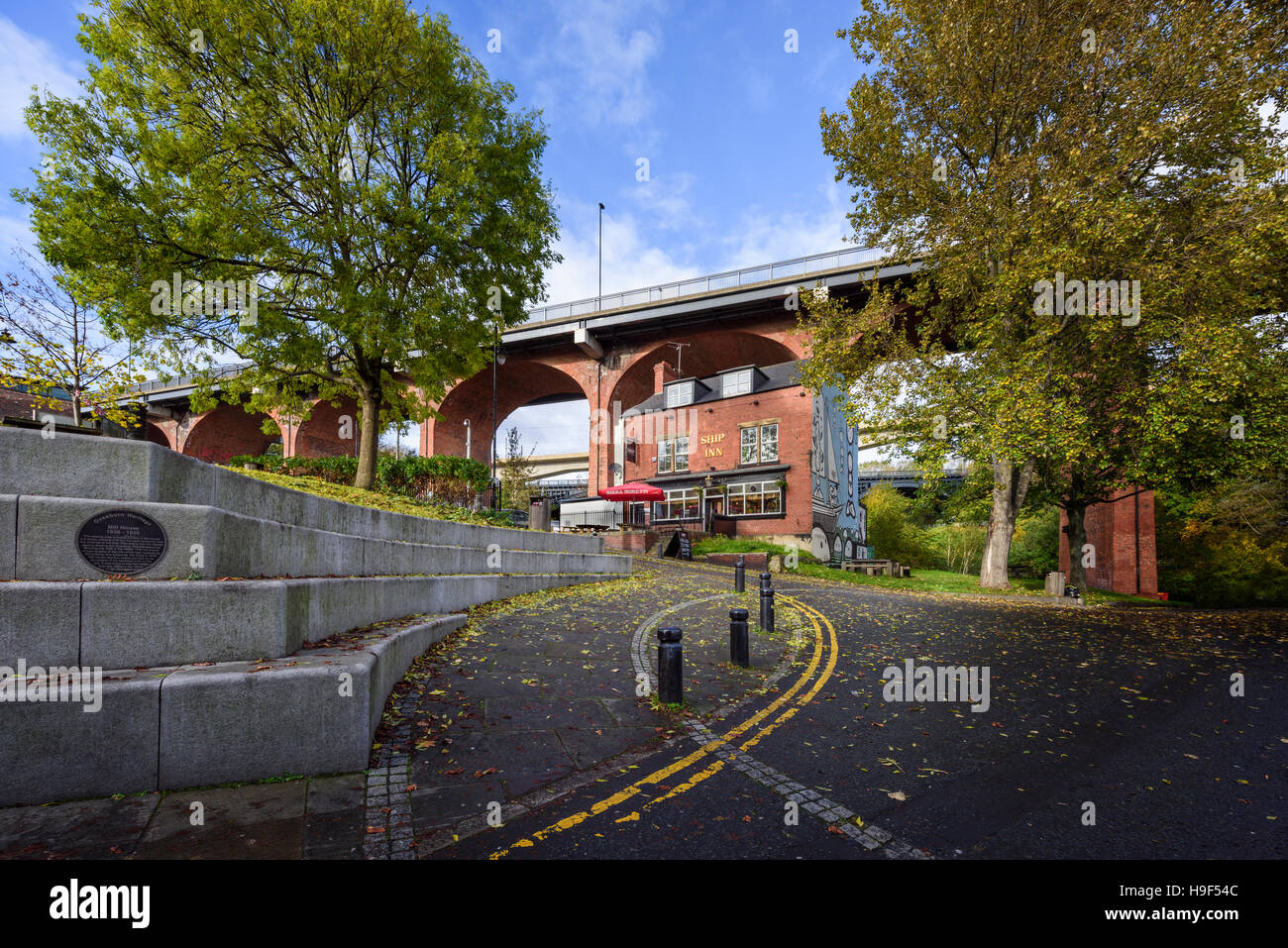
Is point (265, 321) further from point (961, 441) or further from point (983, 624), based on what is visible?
point (961, 441)

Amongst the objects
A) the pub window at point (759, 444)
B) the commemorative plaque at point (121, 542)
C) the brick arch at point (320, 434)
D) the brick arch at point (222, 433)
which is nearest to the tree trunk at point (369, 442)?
the commemorative plaque at point (121, 542)

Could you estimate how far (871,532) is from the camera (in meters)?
42.5

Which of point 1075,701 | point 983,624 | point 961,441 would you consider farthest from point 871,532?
point 1075,701

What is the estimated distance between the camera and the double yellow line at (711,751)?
11.0ft

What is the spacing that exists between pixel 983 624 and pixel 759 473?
1967cm

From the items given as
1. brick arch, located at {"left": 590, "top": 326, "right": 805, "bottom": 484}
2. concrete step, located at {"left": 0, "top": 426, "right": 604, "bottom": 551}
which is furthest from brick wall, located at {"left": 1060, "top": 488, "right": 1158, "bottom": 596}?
concrete step, located at {"left": 0, "top": 426, "right": 604, "bottom": 551}

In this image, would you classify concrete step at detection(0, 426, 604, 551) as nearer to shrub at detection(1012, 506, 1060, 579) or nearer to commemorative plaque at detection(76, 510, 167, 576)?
commemorative plaque at detection(76, 510, 167, 576)

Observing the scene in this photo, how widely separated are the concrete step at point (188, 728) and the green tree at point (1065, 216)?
15.3 meters

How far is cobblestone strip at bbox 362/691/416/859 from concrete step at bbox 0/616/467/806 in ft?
0.77

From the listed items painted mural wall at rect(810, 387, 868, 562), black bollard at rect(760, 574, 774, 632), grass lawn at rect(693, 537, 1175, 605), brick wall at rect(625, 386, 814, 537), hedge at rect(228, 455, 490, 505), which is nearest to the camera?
black bollard at rect(760, 574, 774, 632)

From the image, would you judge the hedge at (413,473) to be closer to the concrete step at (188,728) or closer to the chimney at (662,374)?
the concrete step at (188,728)

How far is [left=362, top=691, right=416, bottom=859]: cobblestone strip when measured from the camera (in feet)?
9.98
